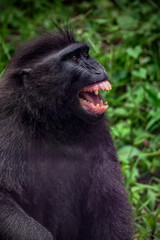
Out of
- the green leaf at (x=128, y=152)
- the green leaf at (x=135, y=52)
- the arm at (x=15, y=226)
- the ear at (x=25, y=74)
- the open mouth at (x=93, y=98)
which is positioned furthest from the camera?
the green leaf at (x=135, y=52)

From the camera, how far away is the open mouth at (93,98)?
169 inches

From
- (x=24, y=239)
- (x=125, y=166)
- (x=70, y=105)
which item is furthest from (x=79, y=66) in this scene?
(x=125, y=166)

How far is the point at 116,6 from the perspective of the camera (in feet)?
28.0

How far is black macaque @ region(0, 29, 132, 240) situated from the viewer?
14.1 ft

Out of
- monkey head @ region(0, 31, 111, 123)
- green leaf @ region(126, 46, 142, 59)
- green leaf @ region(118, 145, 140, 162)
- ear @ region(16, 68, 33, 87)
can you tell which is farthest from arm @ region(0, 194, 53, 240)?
green leaf @ region(126, 46, 142, 59)

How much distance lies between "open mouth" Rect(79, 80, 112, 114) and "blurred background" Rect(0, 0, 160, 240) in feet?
2.39

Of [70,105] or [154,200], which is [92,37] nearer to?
[154,200]

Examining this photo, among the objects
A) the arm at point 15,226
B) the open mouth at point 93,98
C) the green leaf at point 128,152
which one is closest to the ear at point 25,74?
the open mouth at point 93,98

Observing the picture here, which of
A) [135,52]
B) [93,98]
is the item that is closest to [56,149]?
[93,98]

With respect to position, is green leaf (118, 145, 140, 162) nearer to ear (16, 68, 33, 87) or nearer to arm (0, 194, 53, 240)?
ear (16, 68, 33, 87)

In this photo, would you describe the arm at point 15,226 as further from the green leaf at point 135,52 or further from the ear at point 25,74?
the green leaf at point 135,52

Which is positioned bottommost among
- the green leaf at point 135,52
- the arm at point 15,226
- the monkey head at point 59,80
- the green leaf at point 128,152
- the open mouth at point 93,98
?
the green leaf at point 128,152

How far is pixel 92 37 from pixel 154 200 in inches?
101

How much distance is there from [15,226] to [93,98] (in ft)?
3.10
